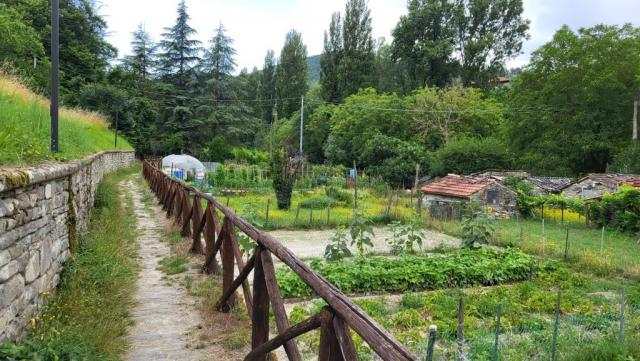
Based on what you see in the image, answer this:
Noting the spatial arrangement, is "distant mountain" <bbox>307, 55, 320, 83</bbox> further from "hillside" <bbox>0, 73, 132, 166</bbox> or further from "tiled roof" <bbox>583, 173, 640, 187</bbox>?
"hillside" <bbox>0, 73, 132, 166</bbox>

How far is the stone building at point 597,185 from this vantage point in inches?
809

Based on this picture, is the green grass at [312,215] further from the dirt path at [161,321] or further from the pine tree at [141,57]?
the pine tree at [141,57]

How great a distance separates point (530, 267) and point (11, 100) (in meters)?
10.1

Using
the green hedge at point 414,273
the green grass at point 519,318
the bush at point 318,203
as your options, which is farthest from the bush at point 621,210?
the bush at point 318,203

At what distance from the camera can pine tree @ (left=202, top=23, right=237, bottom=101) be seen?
46.1 metres

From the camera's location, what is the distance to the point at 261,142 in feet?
163

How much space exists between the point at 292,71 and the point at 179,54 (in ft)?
42.1

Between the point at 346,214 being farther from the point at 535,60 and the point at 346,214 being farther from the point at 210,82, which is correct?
the point at 210,82

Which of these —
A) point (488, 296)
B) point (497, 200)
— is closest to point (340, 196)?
point (497, 200)

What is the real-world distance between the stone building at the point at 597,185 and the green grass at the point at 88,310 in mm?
21778

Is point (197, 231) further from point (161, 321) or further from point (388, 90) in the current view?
point (388, 90)

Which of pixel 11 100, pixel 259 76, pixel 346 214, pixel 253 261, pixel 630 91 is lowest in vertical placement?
pixel 346 214

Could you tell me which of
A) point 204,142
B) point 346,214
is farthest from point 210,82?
point 346,214

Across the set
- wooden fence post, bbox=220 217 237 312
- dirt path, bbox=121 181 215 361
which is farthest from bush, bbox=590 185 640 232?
dirt path, bbox=121 181 215 361
